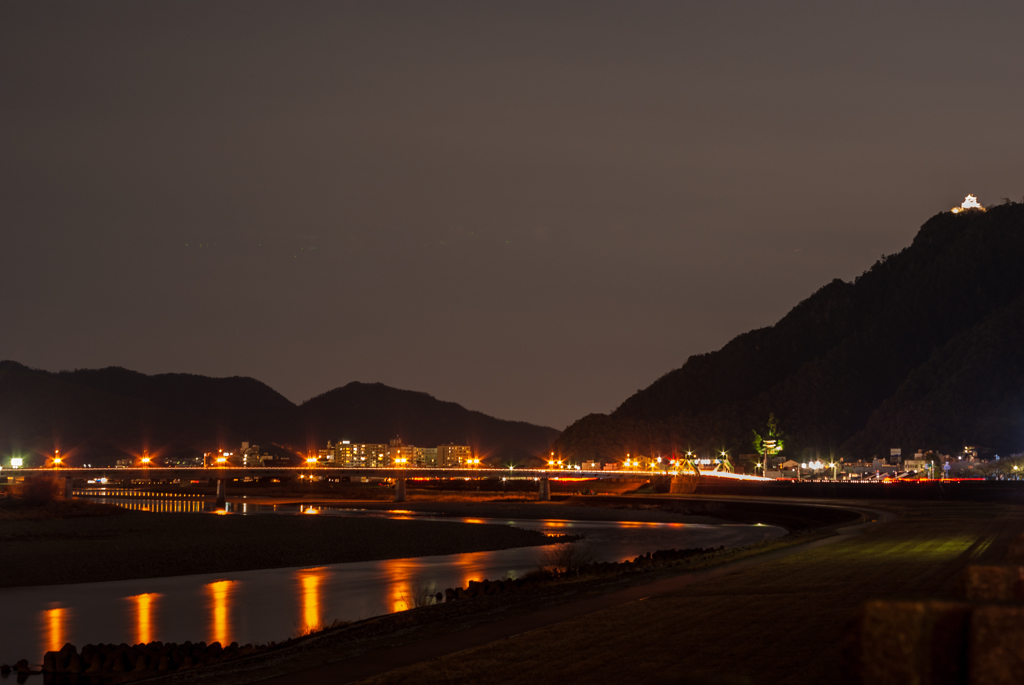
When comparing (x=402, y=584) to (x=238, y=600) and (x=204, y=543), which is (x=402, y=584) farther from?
(x=204, y=543)

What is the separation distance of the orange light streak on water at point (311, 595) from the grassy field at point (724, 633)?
1113cm

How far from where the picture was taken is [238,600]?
106 ft

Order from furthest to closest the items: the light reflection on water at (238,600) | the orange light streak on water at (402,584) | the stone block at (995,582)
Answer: the orange light streak on water at (402,584), the light reflection on water at (238,600), the stone block at (995,582)

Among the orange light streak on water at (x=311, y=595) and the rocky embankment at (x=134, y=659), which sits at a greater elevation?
the rocky embankment at (x=134, y=659)

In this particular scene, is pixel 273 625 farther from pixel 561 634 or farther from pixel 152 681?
pixel 561 634

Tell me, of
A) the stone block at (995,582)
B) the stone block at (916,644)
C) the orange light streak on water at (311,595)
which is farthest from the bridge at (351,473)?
the stone block at (916,644)

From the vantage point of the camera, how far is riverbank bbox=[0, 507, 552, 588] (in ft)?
138

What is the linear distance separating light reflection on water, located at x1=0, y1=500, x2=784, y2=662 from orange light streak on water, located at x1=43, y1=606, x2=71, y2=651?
3 centimetres

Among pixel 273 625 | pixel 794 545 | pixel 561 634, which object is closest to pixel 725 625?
pixel 561 634

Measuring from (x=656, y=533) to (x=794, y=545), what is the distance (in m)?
35.8

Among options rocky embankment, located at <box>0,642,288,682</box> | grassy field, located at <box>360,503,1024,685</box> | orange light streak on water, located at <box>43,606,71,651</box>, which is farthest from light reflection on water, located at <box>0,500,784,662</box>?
grassy field, located at <box>360,503,1024,685</box>

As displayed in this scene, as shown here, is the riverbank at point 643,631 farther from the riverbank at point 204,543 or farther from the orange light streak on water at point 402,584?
the riverbank at point 204,543

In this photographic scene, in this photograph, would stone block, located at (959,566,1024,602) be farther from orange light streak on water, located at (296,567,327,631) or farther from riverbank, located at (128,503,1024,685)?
orange light streak on water, located at (296,567,327,631)

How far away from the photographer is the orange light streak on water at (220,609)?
25.1 m
